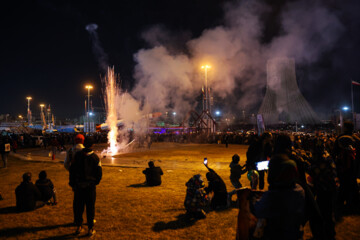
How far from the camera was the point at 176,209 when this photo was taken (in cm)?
574

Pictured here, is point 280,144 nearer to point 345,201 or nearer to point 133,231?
point 133,231

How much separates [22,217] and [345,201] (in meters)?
8.37

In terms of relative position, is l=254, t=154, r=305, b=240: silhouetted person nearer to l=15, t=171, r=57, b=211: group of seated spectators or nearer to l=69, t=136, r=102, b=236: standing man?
l=69, t=136, r=102, b=236: standing man

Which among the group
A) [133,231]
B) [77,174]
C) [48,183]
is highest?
[77,174]

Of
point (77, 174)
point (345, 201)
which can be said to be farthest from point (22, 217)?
point (345, 201)

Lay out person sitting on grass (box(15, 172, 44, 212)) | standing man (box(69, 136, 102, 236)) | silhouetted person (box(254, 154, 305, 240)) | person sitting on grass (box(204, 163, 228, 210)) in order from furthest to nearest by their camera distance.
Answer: person sitting on grass (box(15, 172, 44, 212)), person sitting on grass (box(204, 163, 228, 210)), standing man (box(69, 136, 102, 236)), silhouetted person (box(254, 154, 305, 240))

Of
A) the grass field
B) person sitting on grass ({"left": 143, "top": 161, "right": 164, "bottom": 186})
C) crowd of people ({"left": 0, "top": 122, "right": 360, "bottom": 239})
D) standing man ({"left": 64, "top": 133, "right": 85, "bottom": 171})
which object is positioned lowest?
the grass field

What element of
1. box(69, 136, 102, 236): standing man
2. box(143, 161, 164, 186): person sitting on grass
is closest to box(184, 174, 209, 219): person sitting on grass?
box(69, 136, 102, 236): standing man

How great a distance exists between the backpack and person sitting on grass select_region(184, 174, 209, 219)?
337 cm

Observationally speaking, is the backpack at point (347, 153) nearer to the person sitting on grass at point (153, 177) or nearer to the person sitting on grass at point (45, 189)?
the person sitting on grass at point (153, 177)

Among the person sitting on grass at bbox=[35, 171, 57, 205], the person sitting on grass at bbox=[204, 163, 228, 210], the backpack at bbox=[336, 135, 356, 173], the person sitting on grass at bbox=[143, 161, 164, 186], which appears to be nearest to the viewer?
the backpack at bbox=[336, 135, 356, 173]

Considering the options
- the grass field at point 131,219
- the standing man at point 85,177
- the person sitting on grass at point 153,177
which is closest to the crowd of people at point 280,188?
the standing man at point 85,177

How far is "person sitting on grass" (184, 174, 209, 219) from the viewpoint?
4988 mm

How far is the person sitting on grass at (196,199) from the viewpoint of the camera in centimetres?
499
